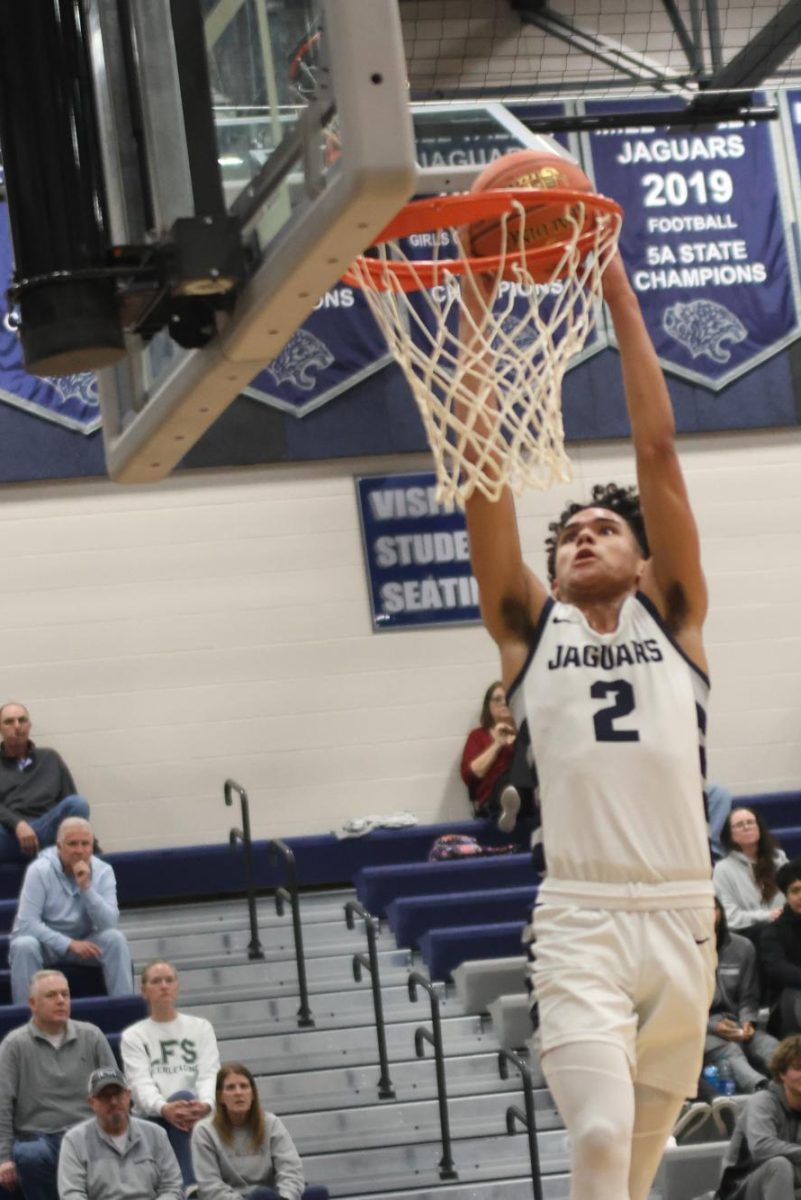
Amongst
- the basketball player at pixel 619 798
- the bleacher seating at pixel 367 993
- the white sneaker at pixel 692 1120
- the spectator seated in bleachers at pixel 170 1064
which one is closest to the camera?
the basketball player at pixel 619 798

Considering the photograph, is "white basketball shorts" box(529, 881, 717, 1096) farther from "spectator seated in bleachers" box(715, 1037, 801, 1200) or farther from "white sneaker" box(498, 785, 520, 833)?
"white sneaker" box(498, 785, 520, 833)

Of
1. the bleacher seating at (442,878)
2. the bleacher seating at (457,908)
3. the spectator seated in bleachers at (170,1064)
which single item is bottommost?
the spectator seated in bleachers at (170,1064)

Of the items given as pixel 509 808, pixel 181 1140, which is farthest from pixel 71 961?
pixel 509 808

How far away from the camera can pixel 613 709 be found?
4.50 meters

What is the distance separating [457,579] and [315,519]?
3.49ft

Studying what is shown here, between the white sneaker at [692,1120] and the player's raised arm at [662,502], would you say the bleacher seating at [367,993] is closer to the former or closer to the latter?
the white sneaker at [692,1120]

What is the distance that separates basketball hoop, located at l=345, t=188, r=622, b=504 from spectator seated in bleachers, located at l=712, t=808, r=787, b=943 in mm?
6143

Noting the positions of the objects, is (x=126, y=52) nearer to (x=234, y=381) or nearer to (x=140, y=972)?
(x=234, y=381)

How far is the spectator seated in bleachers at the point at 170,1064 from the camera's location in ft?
29.7

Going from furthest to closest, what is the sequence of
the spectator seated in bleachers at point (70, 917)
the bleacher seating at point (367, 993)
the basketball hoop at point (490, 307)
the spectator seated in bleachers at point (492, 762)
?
the spectator seated in bleachers at point (492, 762) → the spectator seated in bleachers at point (70, 917) → the bleacher seating at point (367, 993) → the basketball hoop at point (490, 307)

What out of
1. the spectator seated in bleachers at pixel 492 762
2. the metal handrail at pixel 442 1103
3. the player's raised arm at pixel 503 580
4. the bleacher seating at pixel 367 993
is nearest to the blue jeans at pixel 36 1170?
the bleacher seating at pixel 367 993

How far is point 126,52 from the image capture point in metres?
4.59

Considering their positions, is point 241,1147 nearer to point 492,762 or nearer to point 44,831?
point 44,831

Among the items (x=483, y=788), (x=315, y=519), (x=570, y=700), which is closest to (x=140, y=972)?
(x=483, y=788)
